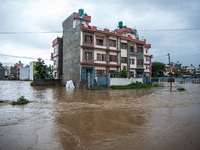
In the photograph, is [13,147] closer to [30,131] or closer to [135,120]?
[30,131]

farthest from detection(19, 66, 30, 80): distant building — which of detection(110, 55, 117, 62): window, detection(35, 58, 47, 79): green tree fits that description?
detection(110, 55, 117, 62): window

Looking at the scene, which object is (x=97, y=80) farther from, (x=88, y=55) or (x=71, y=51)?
(x=71, y=51)

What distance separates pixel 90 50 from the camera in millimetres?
24656

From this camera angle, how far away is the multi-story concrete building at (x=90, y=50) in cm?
2383

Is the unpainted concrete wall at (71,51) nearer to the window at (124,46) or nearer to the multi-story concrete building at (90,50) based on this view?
the multi-story concrete building at (90,50)

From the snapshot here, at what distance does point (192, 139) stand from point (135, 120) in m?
2.06

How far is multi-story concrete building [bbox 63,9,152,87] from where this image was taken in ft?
78.2

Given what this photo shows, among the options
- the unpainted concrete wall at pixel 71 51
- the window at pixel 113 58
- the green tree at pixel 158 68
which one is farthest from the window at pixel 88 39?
the green tree at pixel 158 68

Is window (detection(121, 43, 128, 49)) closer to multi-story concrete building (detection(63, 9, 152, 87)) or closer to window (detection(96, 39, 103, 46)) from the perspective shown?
multi-story concrete building (detection(63, 9, 152, 87))

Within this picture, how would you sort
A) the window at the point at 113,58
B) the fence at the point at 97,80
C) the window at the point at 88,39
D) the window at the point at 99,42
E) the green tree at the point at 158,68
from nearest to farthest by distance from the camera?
the fence at the point at 97,80 → the window at the point at 88,39 → the window at the point at 99,42 → the window at the point at 113,58 → the green tree at the point at 158,68

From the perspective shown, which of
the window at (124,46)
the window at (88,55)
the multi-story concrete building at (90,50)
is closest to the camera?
the multi-story concrete building at (90,50)

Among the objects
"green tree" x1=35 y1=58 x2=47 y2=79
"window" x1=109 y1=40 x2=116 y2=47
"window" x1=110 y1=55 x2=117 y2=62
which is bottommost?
"green tree" x1=35 y1=58 x2=47 y2=79

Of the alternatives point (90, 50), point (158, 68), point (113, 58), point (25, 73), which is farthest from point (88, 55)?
point (25, 73)

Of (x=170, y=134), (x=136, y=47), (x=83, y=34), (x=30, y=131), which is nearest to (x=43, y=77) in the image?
(x=83, y=34)
